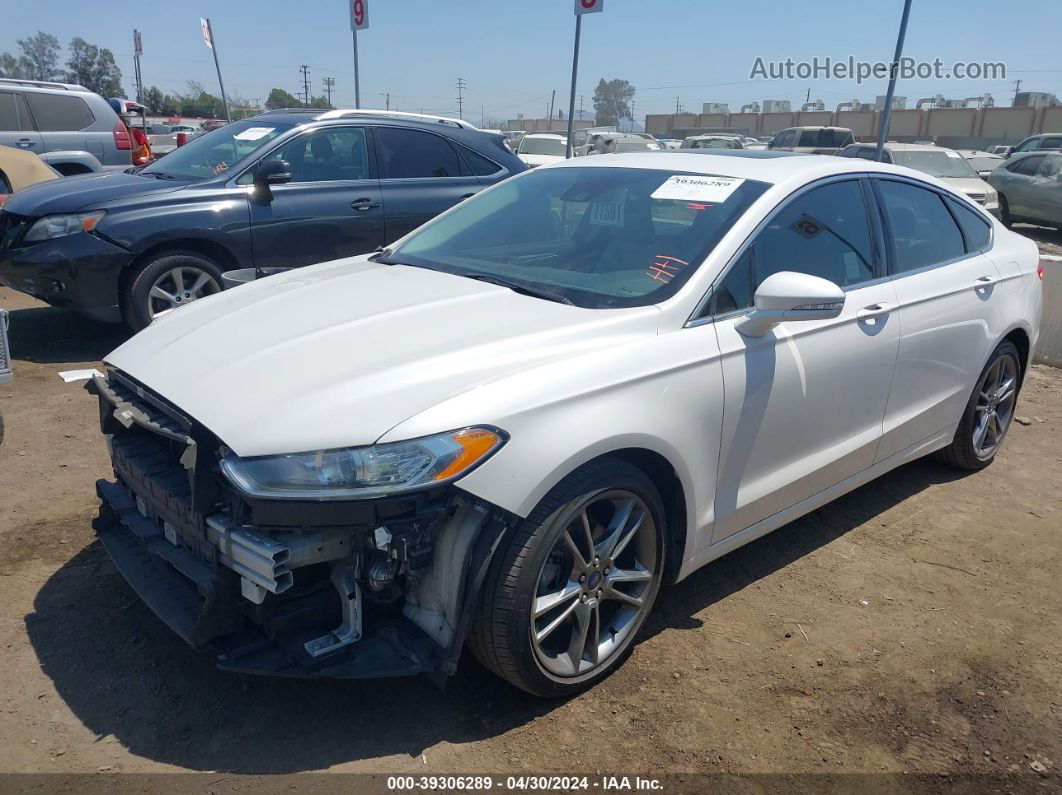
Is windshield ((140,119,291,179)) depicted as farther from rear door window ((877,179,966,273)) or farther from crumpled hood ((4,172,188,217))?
rear door window ((877,179,966,273))

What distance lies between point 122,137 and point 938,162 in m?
14.0

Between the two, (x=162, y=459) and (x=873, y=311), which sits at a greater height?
(x=873, y=311)

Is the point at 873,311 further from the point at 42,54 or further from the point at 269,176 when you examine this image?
the point at 42,54

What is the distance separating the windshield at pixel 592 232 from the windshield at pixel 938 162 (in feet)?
43.8

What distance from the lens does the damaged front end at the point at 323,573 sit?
2.30 meters

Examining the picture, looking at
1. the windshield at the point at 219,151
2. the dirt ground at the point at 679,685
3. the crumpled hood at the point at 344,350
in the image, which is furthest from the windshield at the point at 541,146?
the crumpled hood at the point at 344,350

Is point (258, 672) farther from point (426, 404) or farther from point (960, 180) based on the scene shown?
point (960, 180)

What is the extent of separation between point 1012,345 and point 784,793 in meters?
3.31

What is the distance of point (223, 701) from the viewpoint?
2.76 m

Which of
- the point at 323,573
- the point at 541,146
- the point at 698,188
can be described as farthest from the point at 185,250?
the point at 541,146

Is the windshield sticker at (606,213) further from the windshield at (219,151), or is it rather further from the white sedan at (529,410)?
the windshield at (219,151)

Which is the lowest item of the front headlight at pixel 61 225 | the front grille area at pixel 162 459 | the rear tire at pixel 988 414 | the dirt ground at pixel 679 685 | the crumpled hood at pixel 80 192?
the dirt ground at pixel 679 685

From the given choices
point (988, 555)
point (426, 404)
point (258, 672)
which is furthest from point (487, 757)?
point (988, 555)

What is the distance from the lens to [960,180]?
15.4m
